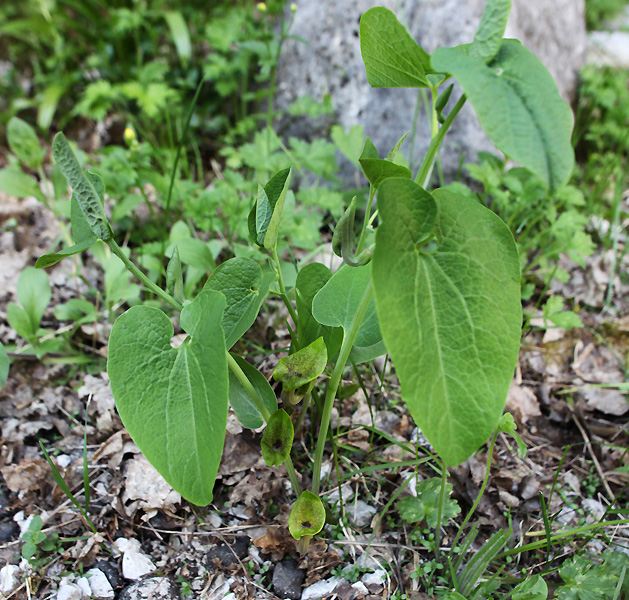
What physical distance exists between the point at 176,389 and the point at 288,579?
587mm

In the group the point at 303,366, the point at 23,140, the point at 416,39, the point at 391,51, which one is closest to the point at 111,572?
the point at 303,366

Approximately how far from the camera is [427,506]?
112cm

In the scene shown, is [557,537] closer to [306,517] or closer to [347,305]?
[306,517]

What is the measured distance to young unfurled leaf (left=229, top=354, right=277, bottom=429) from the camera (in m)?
0.98

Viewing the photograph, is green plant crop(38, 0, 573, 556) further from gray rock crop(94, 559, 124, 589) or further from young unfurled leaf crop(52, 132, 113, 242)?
gray rock crop(94, 559, 124, 589)

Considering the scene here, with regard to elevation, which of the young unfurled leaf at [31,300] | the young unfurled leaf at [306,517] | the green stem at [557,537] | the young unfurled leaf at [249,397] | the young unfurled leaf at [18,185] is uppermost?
the young unfurled leaf at [18,185]

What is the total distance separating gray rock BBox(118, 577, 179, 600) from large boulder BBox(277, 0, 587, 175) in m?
1.73

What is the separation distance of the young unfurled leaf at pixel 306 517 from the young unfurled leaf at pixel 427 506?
24 cm

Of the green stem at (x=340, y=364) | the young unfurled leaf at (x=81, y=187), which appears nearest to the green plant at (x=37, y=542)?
the green stem at (x=340, y=364)

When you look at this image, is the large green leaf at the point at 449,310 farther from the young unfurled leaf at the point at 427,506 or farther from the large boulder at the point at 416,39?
the large boulder at the point at 416,39

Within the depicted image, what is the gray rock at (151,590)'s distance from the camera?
1.07 m

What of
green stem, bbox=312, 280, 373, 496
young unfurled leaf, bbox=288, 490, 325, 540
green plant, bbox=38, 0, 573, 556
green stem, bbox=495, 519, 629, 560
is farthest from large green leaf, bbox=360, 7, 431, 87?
green stem, bbox=495, 519, 629, 560

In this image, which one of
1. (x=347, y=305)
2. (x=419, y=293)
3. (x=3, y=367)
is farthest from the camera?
(x=3, y=367)

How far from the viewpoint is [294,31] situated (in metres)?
2.47
